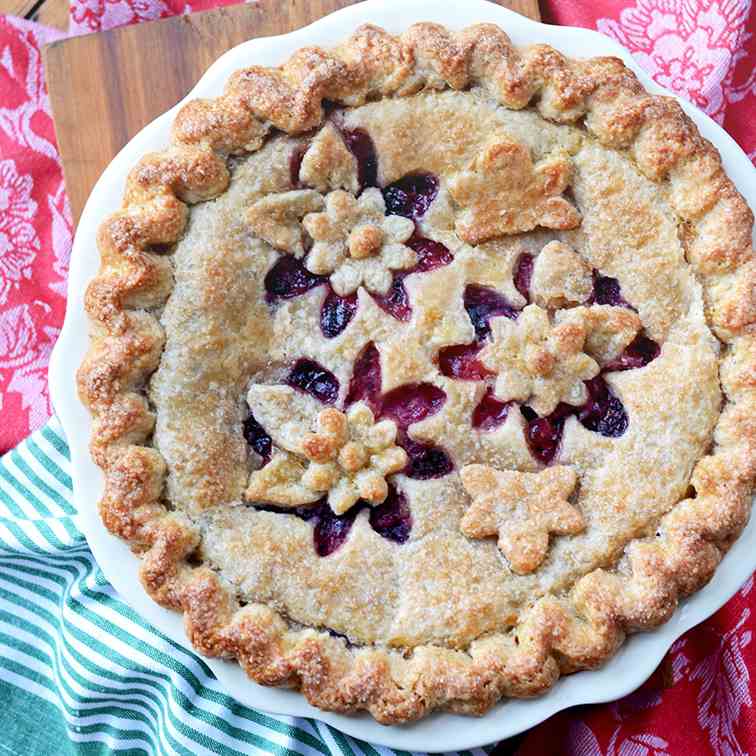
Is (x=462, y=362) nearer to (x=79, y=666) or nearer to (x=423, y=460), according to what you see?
(x=423, y=460)

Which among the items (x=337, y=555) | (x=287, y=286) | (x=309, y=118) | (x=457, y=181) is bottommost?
(x=337, y=555)

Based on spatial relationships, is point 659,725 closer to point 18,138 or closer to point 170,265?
point 170,265

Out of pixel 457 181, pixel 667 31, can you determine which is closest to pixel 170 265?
pixel 457 181

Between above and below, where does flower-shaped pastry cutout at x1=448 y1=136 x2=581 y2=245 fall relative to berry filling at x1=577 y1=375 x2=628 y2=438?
above

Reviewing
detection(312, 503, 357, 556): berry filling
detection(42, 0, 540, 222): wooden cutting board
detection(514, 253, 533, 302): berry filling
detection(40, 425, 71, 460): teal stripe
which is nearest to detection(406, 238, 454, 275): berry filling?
detection(514, 253, 533, 302): berry filling

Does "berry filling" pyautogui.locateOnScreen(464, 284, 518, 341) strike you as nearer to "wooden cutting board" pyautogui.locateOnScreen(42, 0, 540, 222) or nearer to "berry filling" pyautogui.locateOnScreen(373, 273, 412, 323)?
"berry filling" pyautogui.locateOnScreen(373, 273, 412, 323)

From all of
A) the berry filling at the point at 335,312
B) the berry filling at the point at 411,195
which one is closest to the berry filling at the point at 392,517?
the berry filling at the point at 335,312

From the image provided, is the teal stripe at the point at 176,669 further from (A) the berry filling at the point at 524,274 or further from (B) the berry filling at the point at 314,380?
(A) the berry filling at the point at 524,274
